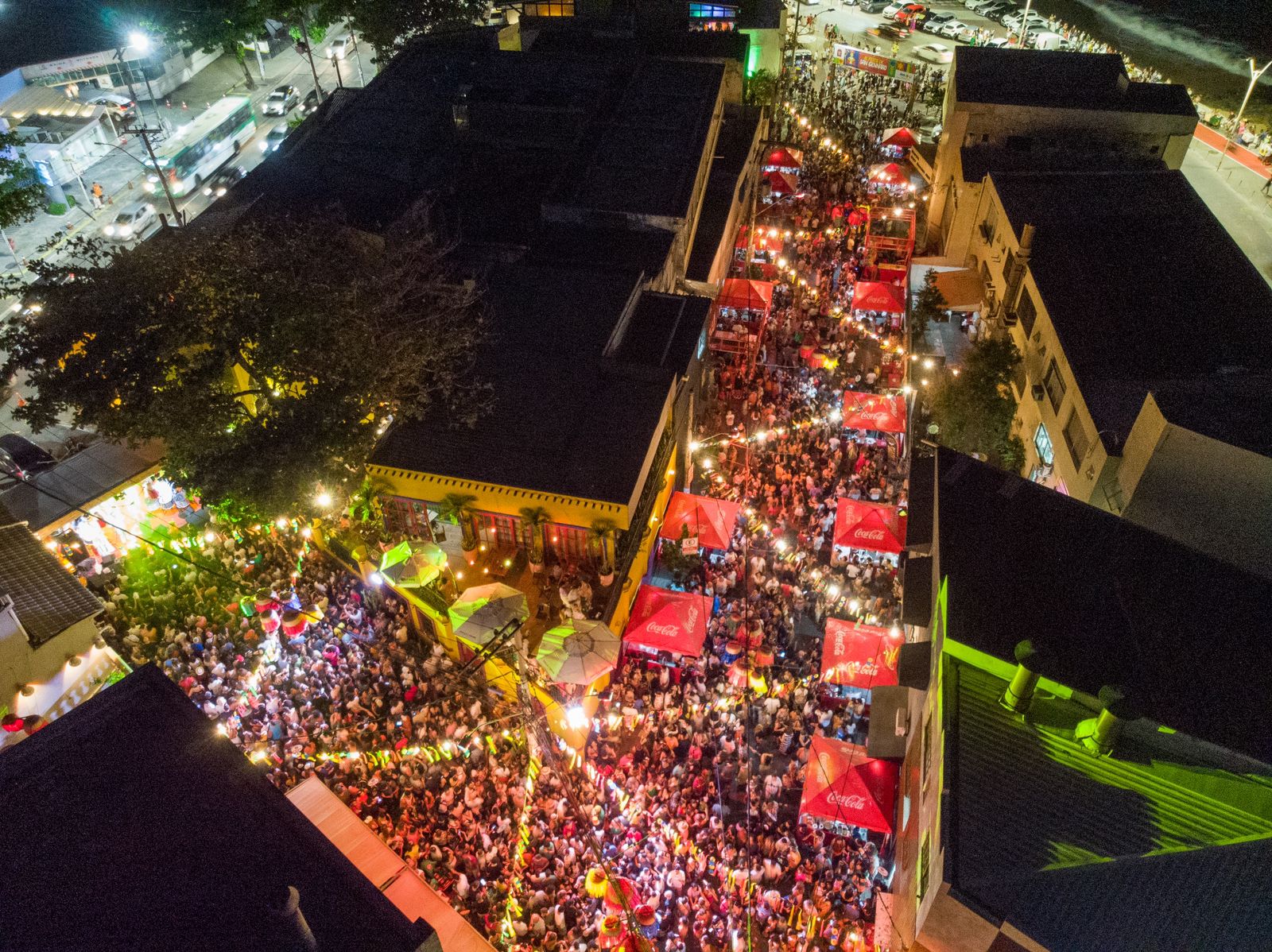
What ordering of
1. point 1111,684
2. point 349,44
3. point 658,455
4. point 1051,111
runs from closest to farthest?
1. point 1111,684
2. point 658,455
3. point 1051,111
4. point 349,44

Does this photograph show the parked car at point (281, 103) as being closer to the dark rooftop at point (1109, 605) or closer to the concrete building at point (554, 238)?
the concrete building at point (554, 238)

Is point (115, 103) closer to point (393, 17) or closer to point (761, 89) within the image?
point (393, 17)

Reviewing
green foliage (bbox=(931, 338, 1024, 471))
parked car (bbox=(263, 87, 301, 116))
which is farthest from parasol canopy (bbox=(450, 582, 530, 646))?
parked car (bbox=(263, 87, 301, 116))

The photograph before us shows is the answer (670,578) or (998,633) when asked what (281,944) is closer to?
(998,633)

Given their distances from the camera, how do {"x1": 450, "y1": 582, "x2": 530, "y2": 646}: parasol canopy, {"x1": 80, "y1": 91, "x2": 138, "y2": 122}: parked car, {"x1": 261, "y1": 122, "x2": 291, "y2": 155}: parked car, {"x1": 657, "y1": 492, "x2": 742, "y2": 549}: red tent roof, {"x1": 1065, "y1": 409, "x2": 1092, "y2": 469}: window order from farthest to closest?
{"x1": 261, "y1": 122, "x2": 291, "y2": 155}: parked car, {"x1": 80, "y1": 91, "x2": 138, "y2": 122}: parked car, {"x1": 657, "y1": 492, "x2": 742, "y2": 549}: red tent roof, {"x1": 1065, "y1": 409, "x2": 1092, "y2": 469}: window, {"x1": 450, "y1": 582, "x2": 530, "y2": 646}: parasol canopy

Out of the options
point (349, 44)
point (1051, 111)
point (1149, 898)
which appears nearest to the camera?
point (1149, 898)

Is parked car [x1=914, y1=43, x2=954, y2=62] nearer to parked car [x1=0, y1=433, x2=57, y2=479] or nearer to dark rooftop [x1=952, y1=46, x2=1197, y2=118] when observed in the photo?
dark rooftop [x1=952, y1=46, x2=1197, y2=118]

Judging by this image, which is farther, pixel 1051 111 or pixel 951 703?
pixel 1051 111

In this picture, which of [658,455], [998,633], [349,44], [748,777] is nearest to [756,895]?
[748,777]
